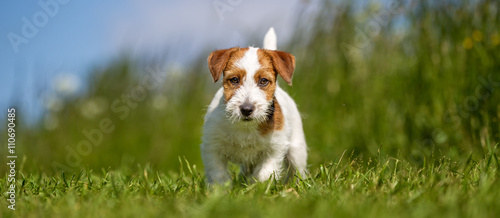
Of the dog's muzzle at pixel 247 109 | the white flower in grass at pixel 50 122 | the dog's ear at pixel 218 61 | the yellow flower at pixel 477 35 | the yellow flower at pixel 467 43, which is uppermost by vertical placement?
the dog's ear at pixel 218 61

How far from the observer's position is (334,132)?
6883 millimetres

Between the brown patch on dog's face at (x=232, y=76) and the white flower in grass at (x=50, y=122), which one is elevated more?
the brown patch on dog's face at (x=232, y=76)

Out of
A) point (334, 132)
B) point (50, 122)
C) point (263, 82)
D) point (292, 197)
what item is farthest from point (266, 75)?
point (50, 122)

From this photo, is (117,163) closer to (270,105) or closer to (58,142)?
(58,142)

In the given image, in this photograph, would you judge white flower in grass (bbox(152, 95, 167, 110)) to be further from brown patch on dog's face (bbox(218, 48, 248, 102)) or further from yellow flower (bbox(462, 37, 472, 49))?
yellow flower (bbox(462, 37, 472, 49))

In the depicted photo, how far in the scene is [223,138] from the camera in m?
4.11

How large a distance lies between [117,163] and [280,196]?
490cm

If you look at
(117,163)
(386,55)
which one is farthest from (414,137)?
(117,163)

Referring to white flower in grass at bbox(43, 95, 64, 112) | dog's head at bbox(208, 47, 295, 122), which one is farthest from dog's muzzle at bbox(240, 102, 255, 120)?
white flower in grass at bbox(43, 95, 64, 112)

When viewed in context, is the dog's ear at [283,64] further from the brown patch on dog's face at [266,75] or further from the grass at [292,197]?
the grass at [292,197]

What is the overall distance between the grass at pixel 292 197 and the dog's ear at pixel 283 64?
803 millimetres

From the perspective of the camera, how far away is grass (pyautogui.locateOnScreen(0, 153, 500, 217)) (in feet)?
8.64

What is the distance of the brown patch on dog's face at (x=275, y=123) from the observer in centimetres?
414

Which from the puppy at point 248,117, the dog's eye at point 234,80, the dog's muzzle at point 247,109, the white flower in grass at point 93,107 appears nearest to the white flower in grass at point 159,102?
the white flower in grass at point 93,107
